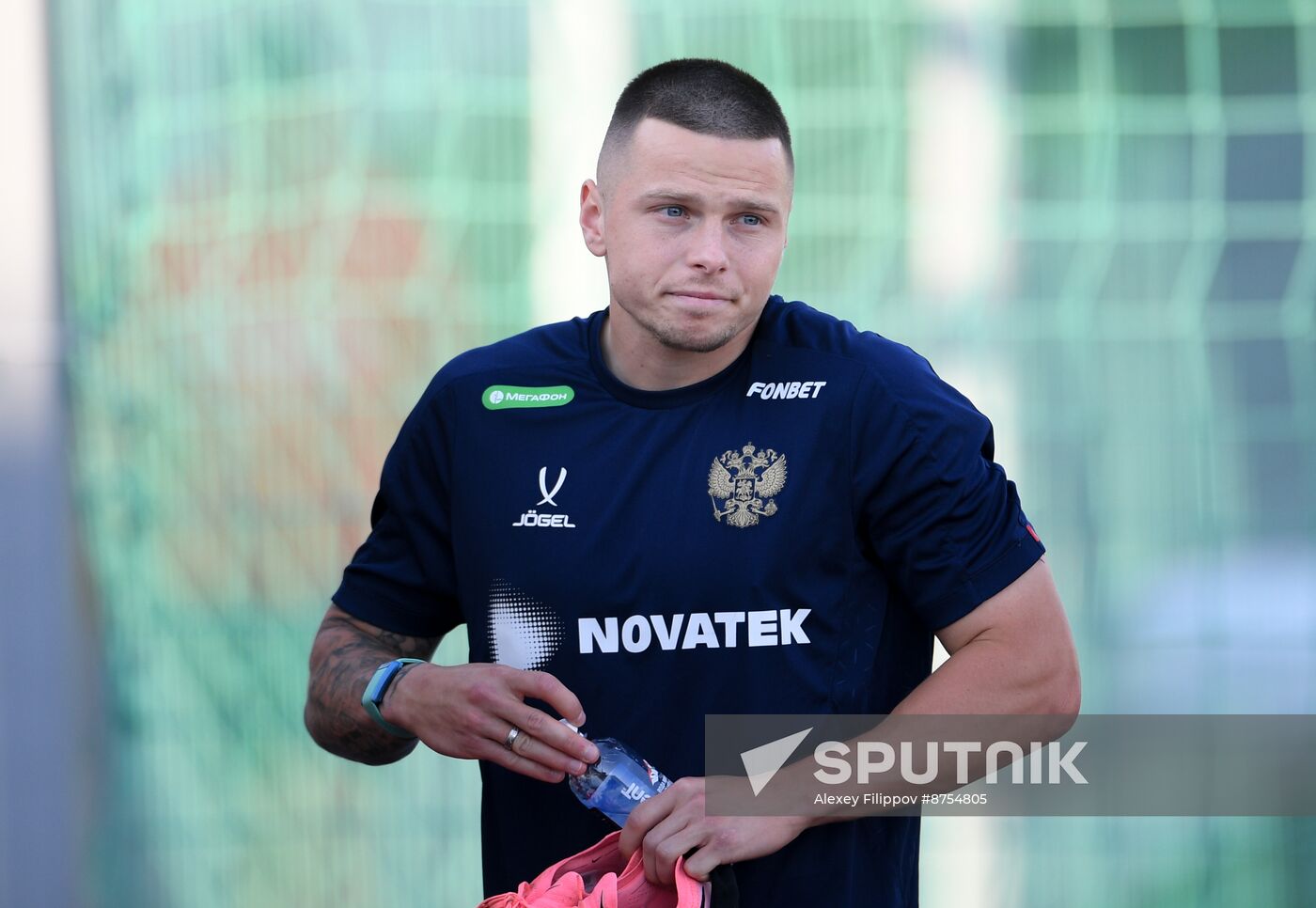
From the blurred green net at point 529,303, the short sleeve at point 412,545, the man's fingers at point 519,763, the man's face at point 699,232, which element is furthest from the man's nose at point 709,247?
the blurred green net at point 529,303

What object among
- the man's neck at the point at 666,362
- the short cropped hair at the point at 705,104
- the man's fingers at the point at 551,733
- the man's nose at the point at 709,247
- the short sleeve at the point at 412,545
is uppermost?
the short cropped hair at the point at 705,104

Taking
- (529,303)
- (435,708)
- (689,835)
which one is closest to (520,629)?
(435,708)

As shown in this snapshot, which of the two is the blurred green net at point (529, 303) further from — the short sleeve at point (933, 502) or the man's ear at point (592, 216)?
the short sleeve at point (933, 502)

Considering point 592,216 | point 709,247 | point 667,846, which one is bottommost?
point 667,846

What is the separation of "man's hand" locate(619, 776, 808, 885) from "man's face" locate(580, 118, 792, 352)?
0.65 m

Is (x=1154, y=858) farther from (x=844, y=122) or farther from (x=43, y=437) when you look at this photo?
(x=43, y=437)

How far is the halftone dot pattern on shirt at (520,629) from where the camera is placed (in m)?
2.21

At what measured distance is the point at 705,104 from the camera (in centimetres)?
223

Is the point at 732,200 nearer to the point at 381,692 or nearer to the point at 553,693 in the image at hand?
the point at 553,693

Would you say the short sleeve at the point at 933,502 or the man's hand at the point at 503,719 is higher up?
the short sleeve at the point at 933,502

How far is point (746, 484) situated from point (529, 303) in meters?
1.93

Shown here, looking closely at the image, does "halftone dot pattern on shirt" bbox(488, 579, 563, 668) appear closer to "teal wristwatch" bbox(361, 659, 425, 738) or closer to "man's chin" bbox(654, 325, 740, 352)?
"teal wristwatch" bbox(361, 659, 425, 738)

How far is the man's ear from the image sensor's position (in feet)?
7.91

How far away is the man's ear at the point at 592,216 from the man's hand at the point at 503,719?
73 cm
